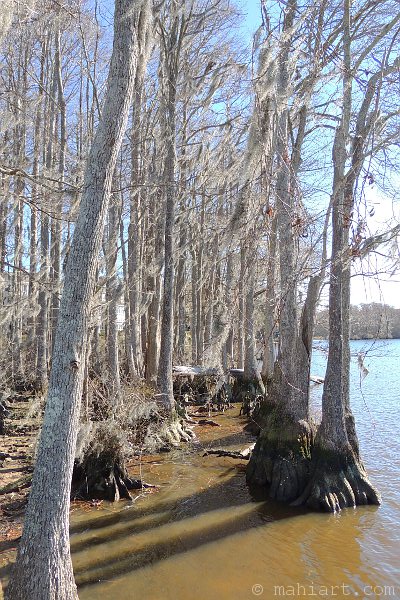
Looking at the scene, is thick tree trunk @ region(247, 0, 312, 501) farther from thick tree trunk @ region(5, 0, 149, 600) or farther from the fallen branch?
thick tree trunk @ region(5, 0, 149, 600)

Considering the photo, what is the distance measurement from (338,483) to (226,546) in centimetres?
203

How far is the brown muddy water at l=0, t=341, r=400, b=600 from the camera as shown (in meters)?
4.66

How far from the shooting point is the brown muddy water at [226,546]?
15.3ft

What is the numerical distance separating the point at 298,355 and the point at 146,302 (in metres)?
5.44

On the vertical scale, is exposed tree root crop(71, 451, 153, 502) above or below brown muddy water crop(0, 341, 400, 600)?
above

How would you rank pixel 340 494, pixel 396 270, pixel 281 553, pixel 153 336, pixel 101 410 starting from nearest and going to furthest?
pixel 396 270 < pixel 281 553 < pixel 340 494 < pixel 101 410 < pixel 153 336

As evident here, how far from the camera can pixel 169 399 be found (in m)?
10.2

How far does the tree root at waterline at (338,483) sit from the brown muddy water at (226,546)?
0.17m

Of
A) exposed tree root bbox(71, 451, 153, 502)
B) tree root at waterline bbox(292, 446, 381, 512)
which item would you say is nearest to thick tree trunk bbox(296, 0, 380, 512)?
tree root at waterline bbox(292, 446, 381, 512)

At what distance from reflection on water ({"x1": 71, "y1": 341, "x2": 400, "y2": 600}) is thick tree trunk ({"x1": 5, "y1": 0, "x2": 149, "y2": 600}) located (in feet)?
4.34

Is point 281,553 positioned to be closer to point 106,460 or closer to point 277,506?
point 277,506

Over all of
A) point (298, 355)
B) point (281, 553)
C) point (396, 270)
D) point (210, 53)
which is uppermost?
point (210, 53)

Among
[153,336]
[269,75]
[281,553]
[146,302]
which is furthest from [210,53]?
[281,553]

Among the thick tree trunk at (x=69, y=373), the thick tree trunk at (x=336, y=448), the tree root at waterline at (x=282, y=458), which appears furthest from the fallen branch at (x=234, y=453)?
the thick tree trunk at (x=69, y=373)
